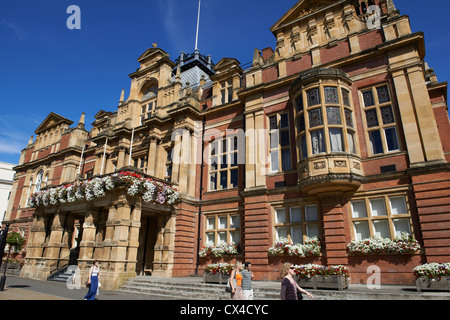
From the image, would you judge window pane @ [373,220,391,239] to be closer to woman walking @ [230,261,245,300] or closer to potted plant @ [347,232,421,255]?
potted plant @ [347,232,421,255]

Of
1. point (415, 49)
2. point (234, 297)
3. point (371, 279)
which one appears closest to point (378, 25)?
point (415, 49)

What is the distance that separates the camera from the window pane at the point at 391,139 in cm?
1541

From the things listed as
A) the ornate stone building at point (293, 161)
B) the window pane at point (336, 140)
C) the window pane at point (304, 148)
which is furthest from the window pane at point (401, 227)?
the window pane at point (304, 148)

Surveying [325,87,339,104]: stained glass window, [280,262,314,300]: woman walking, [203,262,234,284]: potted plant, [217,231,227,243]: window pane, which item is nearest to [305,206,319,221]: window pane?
[203,262,234,284]: potted plant

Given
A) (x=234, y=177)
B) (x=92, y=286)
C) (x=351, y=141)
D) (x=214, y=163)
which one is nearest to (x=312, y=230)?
(x=351, y=141)

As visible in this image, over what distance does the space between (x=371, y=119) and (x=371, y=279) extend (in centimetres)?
869

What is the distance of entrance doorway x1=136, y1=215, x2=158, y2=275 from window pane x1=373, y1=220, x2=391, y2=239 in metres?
15.5

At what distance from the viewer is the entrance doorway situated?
22094 mm

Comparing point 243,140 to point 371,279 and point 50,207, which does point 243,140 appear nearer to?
point 371,279

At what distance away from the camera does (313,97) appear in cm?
1692

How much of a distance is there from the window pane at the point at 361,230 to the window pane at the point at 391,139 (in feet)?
14.3
